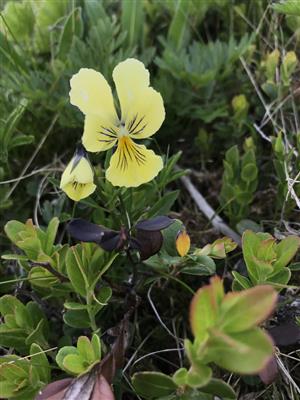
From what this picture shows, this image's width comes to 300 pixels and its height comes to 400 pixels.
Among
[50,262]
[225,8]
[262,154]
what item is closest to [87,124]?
[50,262]

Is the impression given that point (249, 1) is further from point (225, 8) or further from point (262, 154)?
point (262, 154)

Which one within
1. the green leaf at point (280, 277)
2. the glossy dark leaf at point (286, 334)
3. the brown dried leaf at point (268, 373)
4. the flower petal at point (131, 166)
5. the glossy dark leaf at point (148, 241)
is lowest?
the glossy dark leaf at point (286, 334)

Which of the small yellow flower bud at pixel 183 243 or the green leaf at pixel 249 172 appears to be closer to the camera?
the small yellow flower bud at pixel 183 243

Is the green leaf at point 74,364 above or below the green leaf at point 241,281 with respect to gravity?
above

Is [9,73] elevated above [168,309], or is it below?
above

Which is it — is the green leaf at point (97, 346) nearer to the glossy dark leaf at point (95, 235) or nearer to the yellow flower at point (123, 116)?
the glossy dark leaf at point (95, 235)

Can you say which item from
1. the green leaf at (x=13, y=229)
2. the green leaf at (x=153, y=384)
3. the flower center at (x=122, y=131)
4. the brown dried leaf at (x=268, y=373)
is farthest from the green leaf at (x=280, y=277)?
the green leaf at (x=13, y=229)

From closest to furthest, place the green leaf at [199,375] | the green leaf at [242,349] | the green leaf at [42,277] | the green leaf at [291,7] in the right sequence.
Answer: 1. the green leaf at [242,349]
2. the green leaf at [199,375]
3. the green leaf at [42,277]
4. the green leaf at [291,7]

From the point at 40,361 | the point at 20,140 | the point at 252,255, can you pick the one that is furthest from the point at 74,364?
the point at 20,140
